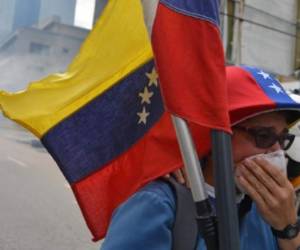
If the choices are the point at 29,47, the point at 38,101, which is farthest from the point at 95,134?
the point at 29,47

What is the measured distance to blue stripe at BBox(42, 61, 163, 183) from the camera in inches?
66.2

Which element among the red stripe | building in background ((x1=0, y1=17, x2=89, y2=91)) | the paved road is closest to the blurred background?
the paved road

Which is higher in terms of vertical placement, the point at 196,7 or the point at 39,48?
the point at 196,7

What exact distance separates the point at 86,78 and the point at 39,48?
186 ft

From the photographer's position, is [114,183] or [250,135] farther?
[114,183]

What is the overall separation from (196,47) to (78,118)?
57 cm

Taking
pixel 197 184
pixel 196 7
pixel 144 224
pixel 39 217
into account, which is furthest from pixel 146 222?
pixel 39 217

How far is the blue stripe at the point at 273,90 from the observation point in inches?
62.9

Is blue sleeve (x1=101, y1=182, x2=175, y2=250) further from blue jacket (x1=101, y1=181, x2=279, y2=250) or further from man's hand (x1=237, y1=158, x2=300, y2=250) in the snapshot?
man's hand (x1=237, y1=158, x2=300, y2=250)

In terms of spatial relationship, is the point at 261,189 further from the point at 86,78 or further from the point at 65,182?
the point at 65,182

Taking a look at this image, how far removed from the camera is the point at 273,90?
164 centimetres

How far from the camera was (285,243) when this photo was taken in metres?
1.46

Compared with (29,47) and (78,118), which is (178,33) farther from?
(29,47)

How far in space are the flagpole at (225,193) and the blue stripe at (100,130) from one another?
1.53 ft
